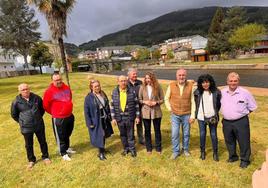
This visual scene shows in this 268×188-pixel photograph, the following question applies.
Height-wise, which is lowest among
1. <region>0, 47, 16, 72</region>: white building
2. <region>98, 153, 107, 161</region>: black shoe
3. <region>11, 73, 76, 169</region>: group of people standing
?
<region>98, 153, 107, 161</region>: black shoe

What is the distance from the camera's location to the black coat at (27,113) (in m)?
5.13

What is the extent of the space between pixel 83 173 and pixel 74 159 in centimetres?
77

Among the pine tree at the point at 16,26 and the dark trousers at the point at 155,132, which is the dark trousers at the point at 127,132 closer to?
the dark trousers at the point at 155,132

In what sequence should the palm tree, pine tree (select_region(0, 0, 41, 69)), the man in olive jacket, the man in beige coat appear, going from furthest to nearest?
pine tree (select_region(0, 0, 41, 69)) < the palm tree < the man in olive jacket < the man in beige coat

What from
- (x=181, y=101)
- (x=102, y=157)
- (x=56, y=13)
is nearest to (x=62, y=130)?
(x=102, y=157)

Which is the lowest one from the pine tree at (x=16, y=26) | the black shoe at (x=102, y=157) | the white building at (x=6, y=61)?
the black shoe at (x=102, y=157)

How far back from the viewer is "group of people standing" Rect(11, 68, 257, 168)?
4742 millimetres

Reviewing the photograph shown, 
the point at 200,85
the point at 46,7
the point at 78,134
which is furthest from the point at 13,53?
the point at 200,85

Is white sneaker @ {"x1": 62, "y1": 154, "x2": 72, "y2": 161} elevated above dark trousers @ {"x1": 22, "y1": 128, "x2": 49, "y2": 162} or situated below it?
below

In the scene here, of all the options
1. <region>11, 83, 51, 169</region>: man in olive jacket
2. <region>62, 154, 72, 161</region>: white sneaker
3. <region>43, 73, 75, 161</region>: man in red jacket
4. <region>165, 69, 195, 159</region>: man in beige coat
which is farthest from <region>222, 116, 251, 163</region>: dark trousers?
<region>11, 83, 51, 169</region>: man in olive jacket

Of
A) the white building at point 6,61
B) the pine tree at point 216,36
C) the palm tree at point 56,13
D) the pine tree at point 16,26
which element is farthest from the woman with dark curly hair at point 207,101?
the pine tree at point 216,36

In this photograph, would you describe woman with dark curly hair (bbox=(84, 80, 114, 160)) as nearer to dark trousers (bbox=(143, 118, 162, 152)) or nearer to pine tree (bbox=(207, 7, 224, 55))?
dark trousers (bbox=(143, 118, 162, 152))

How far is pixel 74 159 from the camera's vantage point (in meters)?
5.72

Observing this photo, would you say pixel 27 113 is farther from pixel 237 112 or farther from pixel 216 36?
pixel 216 36
